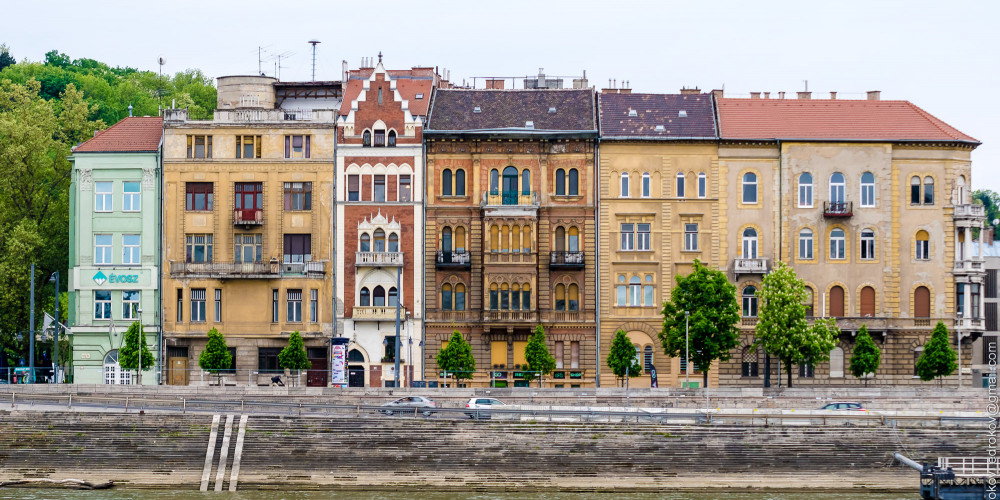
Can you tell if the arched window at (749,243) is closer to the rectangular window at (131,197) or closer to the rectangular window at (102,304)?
the rectangular window at (131,197)

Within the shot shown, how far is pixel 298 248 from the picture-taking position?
93.4 meters

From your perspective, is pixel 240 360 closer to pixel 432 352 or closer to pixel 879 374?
pixel 432 352

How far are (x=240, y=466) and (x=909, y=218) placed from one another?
140ft

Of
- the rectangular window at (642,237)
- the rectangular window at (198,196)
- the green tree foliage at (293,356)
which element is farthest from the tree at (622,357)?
the rectangular window at (198,196)

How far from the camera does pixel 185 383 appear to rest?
92562mm

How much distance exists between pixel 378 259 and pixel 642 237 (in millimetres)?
15185

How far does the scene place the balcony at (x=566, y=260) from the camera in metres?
92.0

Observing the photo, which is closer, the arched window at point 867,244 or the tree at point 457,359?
the tree at point 457,359

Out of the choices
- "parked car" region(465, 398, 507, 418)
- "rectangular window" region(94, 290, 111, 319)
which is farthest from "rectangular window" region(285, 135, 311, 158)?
"parked car" region(465, 398, 507, 418)

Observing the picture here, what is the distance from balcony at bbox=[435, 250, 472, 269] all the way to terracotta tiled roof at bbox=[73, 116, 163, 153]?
Result: 1782 cm

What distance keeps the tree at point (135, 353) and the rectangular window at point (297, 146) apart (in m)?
13.1

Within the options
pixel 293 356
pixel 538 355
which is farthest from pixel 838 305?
pixel 293 356

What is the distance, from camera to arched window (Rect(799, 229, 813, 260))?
92625 millimetres

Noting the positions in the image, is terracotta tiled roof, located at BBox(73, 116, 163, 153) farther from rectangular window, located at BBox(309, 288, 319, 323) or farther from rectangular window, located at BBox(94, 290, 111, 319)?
Answer: rectangular window, located at BBox(309, 288, 319, 323)
